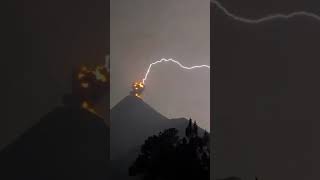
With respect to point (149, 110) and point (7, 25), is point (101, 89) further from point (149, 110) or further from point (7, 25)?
point (149, 110)

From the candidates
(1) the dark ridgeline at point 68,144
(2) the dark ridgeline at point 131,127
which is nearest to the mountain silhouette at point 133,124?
(2) the dark ridgeline at point 131,127

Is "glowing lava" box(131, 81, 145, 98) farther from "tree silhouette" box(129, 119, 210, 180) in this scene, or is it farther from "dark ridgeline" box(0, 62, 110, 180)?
"dark ridgeline" box(0, 62, 110, 180)

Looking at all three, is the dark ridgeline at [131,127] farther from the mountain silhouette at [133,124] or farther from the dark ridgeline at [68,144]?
the dark ridgeline at [68,144]

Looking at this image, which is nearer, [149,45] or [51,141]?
[51,141]
